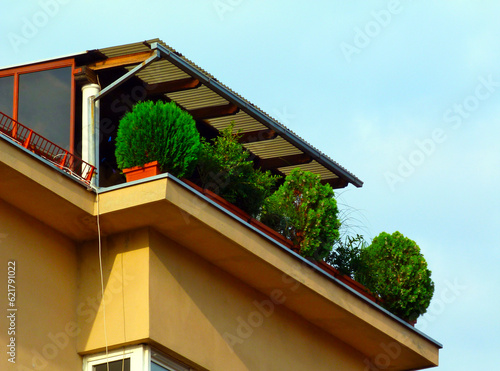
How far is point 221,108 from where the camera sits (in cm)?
1664

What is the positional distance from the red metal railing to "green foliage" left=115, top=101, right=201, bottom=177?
1.62 feet

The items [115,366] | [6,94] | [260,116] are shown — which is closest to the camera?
[115,366]

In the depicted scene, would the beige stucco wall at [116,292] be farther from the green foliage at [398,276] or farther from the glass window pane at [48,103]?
the green foliage at [398,276]

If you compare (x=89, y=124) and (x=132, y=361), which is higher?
(x=89, y=124)

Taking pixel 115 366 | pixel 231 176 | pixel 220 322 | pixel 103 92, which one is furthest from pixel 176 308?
pixel 103 92

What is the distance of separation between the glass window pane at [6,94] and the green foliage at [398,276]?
608 centimetres

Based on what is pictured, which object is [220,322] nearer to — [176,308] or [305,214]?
[176,308]

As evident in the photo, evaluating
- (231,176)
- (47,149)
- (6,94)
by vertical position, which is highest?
(6,94)

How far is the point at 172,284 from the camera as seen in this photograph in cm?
1316

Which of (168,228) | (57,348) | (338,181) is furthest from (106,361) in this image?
(338,181)

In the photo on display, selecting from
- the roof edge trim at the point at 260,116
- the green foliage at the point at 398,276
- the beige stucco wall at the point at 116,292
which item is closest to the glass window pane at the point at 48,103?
the roof edge trim at the point at 260,116

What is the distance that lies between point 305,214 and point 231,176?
4.04ft

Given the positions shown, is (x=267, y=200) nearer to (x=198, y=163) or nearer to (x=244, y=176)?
(x=244, y=176)

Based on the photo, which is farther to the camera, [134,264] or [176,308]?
[176,308]
